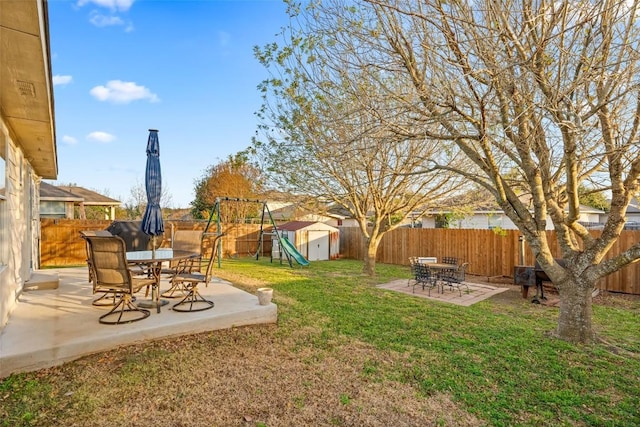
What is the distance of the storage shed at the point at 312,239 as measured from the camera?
620 inches

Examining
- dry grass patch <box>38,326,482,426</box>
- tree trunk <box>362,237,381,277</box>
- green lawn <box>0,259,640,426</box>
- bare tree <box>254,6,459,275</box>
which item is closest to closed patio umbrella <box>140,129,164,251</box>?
dry grass patch <box>38,326,482,426</box>

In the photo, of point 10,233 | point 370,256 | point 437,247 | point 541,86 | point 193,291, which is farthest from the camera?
point 437,247

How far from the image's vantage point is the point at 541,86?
3859mm

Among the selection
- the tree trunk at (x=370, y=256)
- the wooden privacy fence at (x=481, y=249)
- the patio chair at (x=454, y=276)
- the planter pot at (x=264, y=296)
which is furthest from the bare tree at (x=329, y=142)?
the planter pot at (x=264, y=296)

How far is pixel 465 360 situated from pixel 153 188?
5.35 m

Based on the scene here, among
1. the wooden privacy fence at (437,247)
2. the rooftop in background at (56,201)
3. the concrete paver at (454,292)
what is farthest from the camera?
the rooftop in background at (56,201)

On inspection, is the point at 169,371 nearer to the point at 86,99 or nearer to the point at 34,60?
the point at 34,60

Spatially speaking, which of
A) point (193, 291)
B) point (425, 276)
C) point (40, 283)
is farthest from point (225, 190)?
point (193, 291)

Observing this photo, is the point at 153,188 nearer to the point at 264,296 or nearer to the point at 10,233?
the point at 10,233

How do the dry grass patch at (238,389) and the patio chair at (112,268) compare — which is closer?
the dry grass patch at (238,389)

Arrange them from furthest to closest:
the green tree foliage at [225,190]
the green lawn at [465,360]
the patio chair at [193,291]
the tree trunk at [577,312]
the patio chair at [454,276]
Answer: the green tree foliage at [225,190] < the patio chair at [454,276] < the patio chair at [193,291] < the tree trunk at [577,312] < the green lawn at [465,360]

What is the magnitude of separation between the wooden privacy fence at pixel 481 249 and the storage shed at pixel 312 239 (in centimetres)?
272

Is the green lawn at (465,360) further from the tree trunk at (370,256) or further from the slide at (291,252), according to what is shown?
the slide at (291,252)

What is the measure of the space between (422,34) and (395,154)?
5097mm
